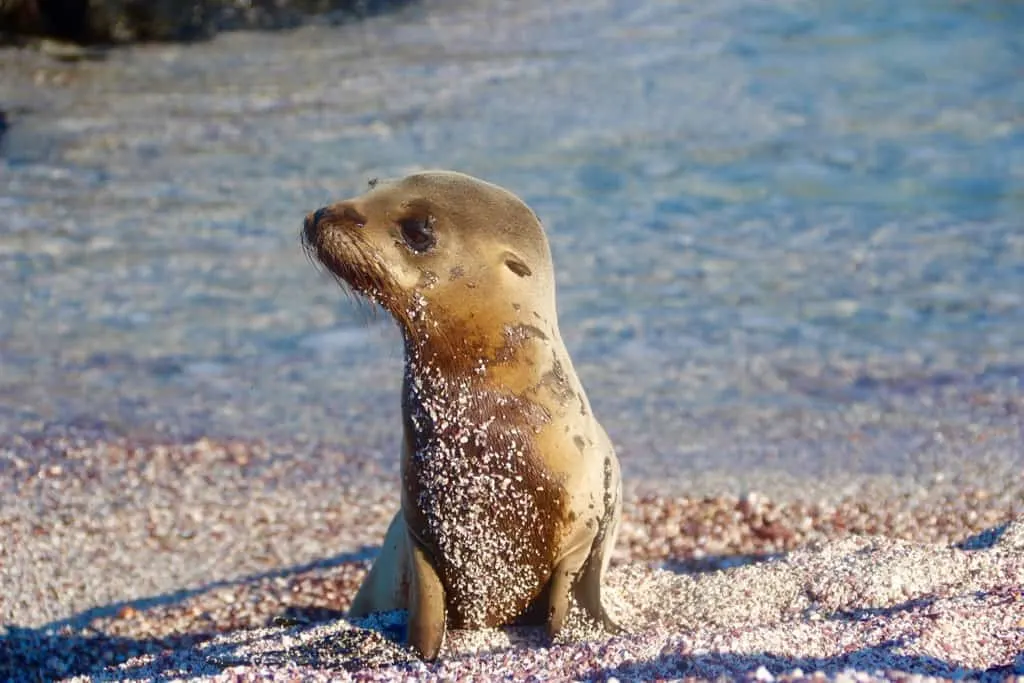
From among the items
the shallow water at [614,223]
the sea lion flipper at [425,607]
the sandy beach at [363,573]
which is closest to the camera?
the sandy beach at [363,573]

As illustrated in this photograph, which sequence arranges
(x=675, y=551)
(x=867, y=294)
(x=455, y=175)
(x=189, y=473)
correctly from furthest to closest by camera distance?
(x=867, y=294), (x=189, y=473), (x=675, y=551), (x=455, y=175)

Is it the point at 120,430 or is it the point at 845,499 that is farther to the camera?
the point at 120,430

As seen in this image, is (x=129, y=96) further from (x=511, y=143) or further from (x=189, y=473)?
(x=189, y=473)

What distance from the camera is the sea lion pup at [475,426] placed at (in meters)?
3.85

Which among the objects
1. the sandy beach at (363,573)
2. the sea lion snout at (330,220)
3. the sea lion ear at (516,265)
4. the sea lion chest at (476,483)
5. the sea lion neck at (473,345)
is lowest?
the sandy beach at (363,573)

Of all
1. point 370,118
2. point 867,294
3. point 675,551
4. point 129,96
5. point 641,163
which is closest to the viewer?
point 675,551

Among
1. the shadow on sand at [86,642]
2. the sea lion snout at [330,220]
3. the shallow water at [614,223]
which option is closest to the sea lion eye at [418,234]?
the sea lion snout at [330,220]

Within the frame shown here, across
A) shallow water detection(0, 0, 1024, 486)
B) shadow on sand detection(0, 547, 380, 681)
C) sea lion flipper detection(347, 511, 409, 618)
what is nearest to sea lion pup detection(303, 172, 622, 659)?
sea lion flipper detection(347, 511, 409, 618)

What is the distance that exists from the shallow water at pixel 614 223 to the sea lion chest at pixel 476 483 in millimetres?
2756

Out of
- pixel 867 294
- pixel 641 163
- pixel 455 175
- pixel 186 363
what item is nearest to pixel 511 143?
pixel 641 163

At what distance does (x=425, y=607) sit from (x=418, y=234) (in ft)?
3.26

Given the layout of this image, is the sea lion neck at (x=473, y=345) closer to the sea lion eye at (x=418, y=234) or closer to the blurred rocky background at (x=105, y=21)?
the sea lion eye at (x=418, y=234)

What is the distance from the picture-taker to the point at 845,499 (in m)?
6.10

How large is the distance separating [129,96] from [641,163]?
6.60 meters
